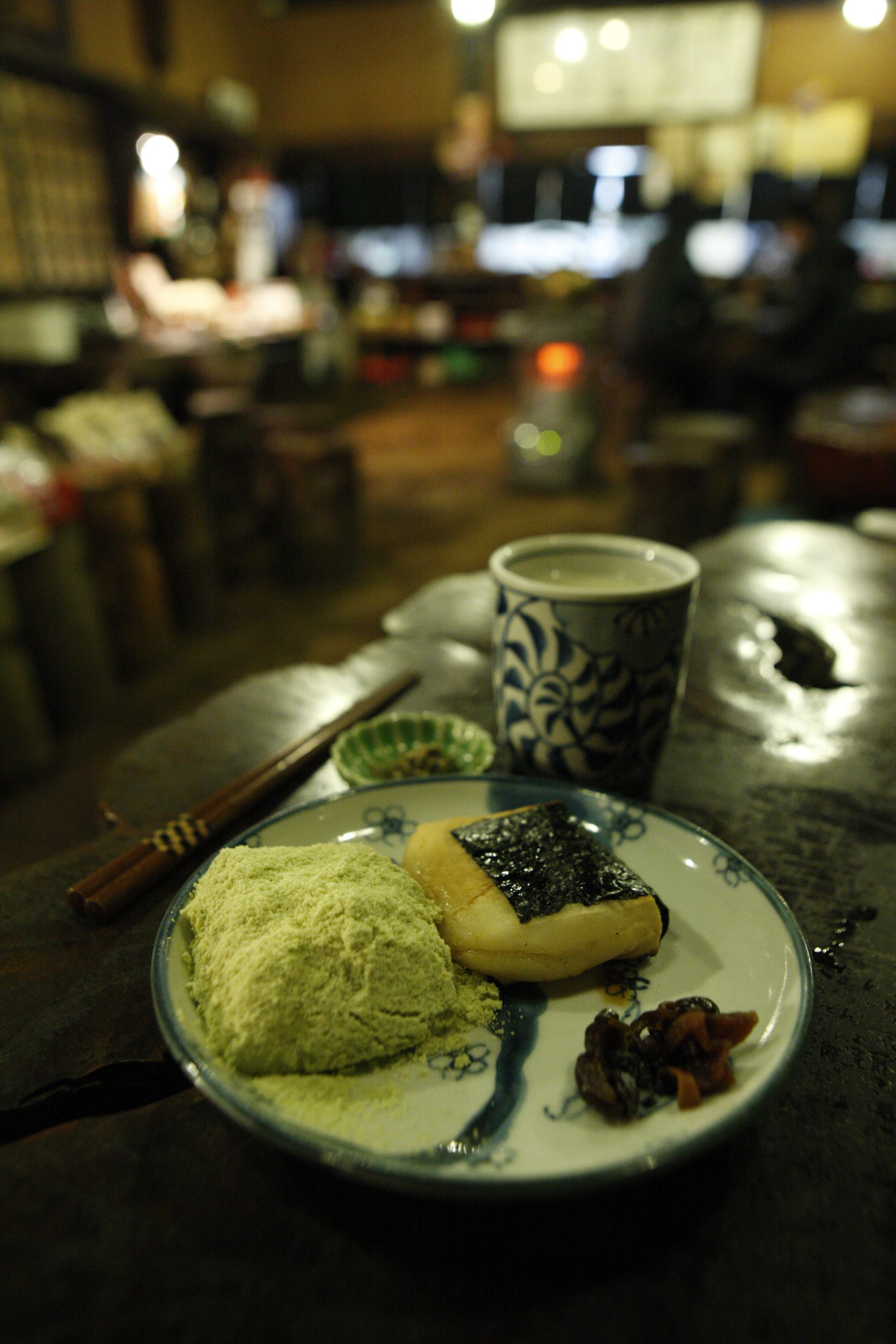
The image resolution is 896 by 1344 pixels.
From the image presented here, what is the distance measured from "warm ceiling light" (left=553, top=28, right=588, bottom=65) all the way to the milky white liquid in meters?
11.4

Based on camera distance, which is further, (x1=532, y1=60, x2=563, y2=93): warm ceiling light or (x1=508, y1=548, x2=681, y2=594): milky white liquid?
(x1=532, y1=60, x2=563, y2=93): warm ceiling light

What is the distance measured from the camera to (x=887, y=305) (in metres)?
11.8

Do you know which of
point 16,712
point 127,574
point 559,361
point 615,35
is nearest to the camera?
point 16,712

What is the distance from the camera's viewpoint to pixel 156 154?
8.80 meters

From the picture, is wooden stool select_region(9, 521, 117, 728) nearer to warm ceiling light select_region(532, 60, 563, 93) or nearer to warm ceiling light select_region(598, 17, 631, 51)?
warm ceiling light select_region(598, 17, 631, 51)

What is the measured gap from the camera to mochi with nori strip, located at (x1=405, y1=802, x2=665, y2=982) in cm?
81

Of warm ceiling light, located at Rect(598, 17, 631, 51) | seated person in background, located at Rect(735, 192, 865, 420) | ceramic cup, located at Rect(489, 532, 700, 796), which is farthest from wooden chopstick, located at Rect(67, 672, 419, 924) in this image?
warm ceiling light, located at Rect(598, 17, 631, 51)

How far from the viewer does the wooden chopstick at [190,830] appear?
→ 99cm

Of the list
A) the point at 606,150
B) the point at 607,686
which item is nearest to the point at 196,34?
the point at 606,150

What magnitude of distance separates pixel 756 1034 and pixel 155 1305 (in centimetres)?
51

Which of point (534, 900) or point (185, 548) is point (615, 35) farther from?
point (534, 900)

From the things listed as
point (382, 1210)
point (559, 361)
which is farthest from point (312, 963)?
point (559, 361)

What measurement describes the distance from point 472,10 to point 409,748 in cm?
744

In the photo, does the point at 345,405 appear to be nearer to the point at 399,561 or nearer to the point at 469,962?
the point at 399,561
